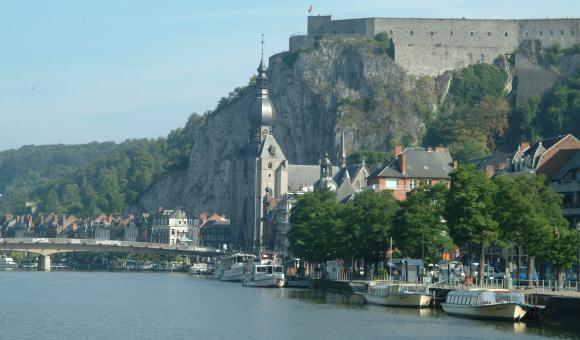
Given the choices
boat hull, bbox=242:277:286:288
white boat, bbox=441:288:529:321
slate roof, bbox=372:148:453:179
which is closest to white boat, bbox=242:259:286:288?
boat hull, bbox=242:277:286:288

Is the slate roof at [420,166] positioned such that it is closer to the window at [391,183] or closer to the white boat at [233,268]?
the window at [391,183]

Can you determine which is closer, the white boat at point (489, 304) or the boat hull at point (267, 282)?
the white boat at point (489, 304)

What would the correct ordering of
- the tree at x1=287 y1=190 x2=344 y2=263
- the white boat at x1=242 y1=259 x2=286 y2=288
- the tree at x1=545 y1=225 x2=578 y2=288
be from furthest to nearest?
the white boat at x1=242 y1=259 x2=286 y2=288 < the tree at x1=287 y1=190 x2=344 y2=263 < the tree at x1=545 y1=225 x2=578 y2=288

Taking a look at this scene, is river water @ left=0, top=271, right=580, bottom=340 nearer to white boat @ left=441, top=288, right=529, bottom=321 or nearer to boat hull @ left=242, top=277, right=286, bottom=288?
white boat @ left=441, top=288, right=529, bottom=321

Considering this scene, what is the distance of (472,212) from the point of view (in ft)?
307

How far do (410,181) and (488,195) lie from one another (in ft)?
183

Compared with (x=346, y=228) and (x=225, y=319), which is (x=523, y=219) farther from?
(x=346, y=228)

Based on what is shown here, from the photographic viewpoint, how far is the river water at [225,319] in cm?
7656

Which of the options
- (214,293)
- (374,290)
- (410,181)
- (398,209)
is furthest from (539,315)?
(410,181)

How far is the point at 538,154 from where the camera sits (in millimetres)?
119000

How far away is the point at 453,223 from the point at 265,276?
47.1m

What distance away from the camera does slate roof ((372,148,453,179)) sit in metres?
151

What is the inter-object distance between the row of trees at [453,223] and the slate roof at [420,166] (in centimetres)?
1191

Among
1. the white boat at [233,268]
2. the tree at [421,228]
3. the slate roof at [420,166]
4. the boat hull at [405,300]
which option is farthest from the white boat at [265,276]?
the boat hull at [405,300]
